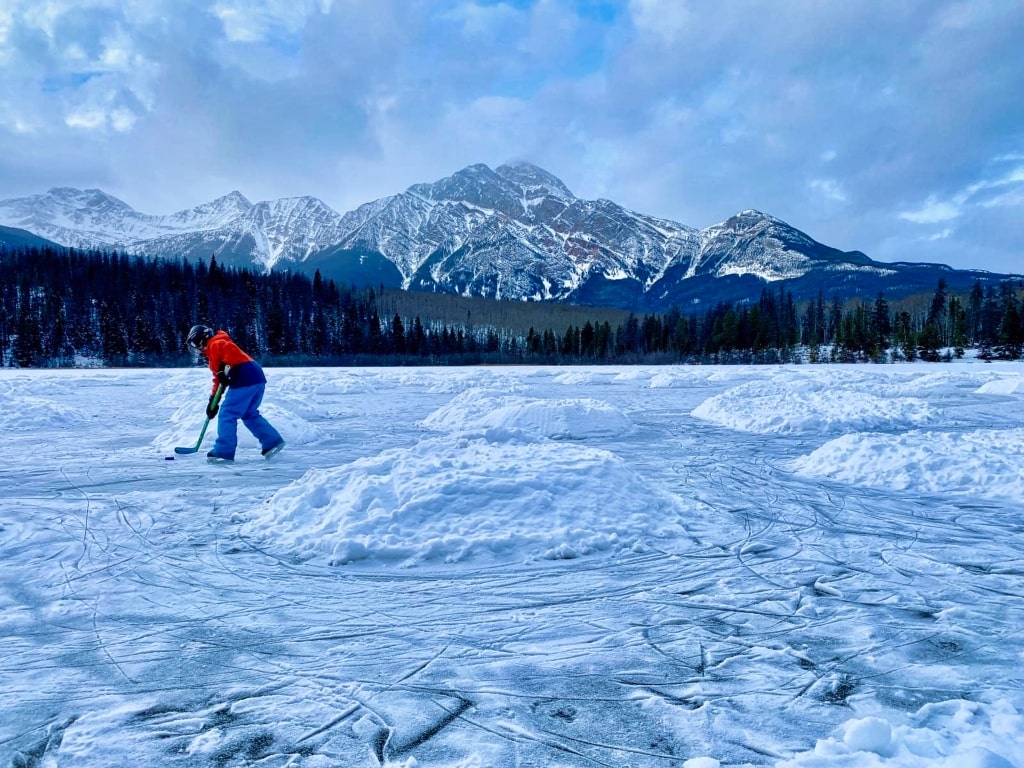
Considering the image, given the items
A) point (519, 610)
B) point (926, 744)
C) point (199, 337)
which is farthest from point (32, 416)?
point (926, 744)

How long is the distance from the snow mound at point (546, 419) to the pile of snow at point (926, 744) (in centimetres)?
863

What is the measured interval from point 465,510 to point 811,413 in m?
9.70

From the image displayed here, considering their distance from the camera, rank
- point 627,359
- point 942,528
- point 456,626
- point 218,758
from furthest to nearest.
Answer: point 627,359, point 942,528, point 456,626, point 218,758

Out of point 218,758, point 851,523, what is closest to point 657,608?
point 218,758

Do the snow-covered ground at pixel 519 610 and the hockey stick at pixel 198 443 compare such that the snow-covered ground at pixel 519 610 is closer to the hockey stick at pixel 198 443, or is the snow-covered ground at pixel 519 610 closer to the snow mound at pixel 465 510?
the snow mound at pixel 465 510

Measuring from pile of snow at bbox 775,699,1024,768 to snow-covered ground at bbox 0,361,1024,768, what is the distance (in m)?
0.01

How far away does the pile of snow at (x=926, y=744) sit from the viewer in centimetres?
206

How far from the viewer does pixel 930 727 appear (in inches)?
93.8

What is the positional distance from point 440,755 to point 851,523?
470 cm

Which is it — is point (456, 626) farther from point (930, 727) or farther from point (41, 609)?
point (41, 609)

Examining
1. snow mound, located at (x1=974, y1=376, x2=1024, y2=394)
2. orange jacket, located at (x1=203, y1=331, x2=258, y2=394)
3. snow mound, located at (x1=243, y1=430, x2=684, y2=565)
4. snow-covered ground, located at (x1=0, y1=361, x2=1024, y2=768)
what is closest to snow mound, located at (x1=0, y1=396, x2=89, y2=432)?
snow-covered ground, located at (x1=0, y1=361, x2=1024, y2=768)

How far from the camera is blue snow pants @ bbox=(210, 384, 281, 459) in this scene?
8062 millimetres

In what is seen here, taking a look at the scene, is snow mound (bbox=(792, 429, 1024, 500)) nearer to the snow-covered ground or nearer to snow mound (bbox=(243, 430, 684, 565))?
the snow-covered ground

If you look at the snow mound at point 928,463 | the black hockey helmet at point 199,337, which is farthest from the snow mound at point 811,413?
the black hockey helmet at point 199,337
